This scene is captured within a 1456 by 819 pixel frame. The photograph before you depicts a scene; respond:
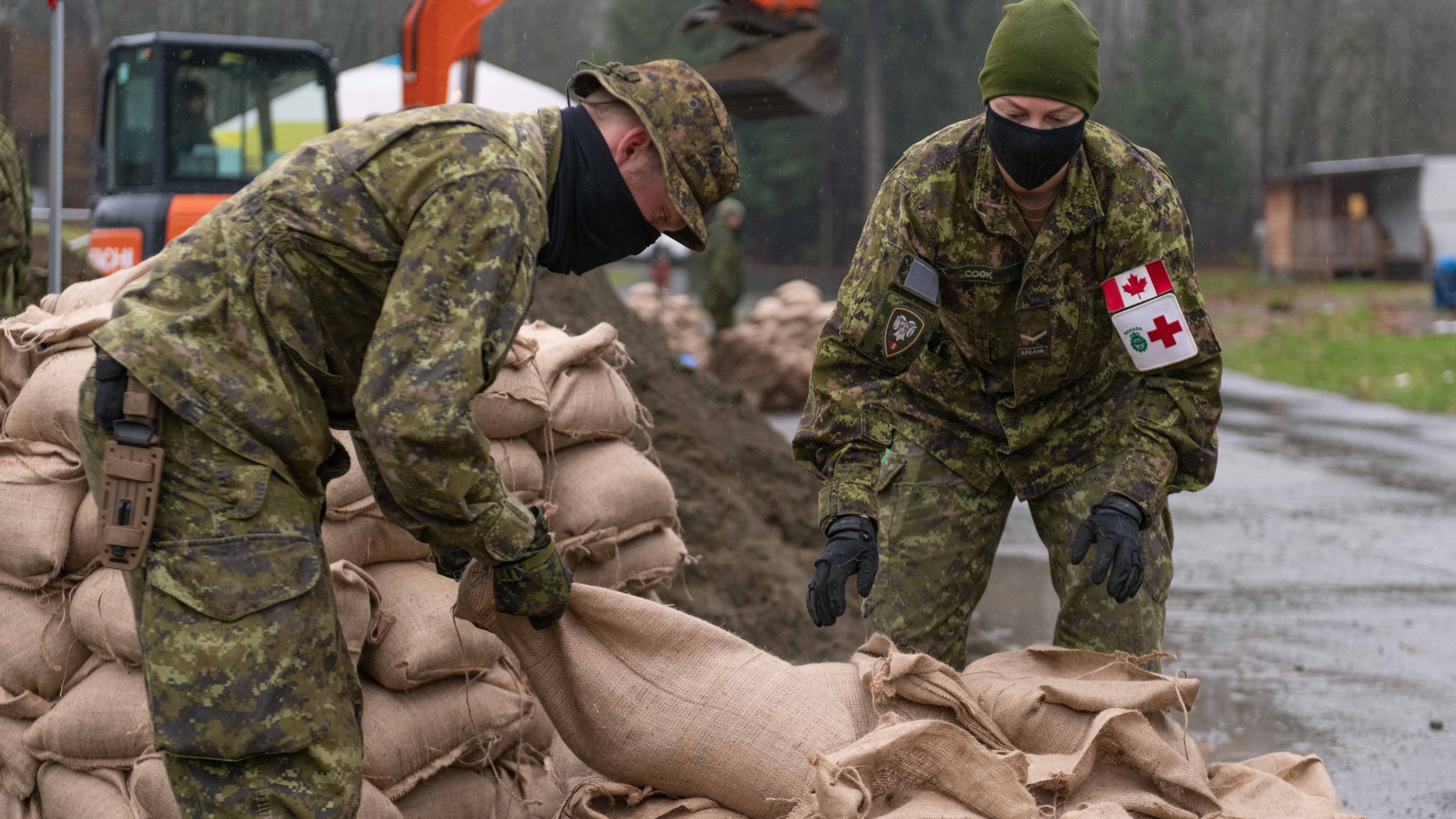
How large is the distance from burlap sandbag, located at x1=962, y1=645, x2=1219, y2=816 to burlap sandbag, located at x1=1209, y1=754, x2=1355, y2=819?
0.06 meters

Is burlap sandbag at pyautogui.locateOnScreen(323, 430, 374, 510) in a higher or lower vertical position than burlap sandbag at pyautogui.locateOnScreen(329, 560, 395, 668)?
higher

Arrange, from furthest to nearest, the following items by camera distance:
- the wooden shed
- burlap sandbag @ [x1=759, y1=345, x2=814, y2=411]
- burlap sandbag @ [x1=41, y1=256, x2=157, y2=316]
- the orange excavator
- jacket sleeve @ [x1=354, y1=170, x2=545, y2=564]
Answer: the wooden shed < burlap sandbag @ [x1=759, y1=345, x2=814, y2=411] < the orange excavator < burlap sandbag @ [x1=41, y1=256, x2=157, y2=316] < jacket sleeve @ [x1=354, y1=170, x2=545, y2=564]

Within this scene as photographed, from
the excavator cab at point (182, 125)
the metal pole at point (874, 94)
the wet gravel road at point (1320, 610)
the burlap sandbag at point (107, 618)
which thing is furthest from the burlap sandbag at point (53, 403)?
the metal pole at point (874, 94)

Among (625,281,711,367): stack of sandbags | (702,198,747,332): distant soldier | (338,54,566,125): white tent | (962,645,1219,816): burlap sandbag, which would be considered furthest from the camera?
(702,198,747,332): distant soldier

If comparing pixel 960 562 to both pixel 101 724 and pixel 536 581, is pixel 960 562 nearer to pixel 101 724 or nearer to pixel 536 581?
pixel 536 581

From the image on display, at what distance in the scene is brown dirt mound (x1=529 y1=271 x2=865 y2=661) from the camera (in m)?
A: 4.38

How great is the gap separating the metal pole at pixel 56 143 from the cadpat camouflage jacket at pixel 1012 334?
3222 mm

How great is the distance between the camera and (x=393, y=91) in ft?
34.3

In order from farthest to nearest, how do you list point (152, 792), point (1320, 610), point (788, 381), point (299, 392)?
point (788, 381) → point (1320, 610) → point (152, 792) → point (299, 392)

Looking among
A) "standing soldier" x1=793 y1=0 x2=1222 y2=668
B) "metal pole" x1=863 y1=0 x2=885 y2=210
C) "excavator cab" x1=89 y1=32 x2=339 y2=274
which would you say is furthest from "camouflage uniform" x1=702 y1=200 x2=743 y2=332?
"metal pole" x1=863 y1=0 x2=885 y2=210

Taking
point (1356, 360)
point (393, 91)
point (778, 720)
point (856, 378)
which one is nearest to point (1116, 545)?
point (856, 378)

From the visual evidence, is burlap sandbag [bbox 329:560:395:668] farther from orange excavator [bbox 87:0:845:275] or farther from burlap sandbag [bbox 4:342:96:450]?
orange excavator [bbox 87:0:845:275]

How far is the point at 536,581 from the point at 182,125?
523 centimetres

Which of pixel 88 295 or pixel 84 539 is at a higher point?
pixel 88 295
